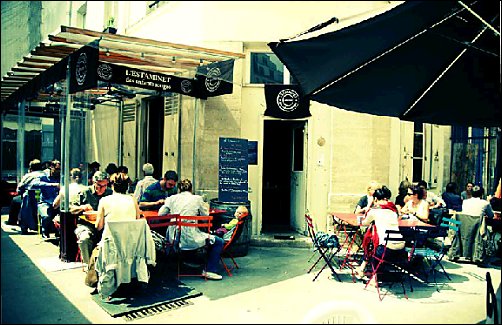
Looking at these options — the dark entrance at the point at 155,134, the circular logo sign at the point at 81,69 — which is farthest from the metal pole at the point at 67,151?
the dark entrance at the point at 155,134

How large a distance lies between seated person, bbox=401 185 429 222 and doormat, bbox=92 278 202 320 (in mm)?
3935

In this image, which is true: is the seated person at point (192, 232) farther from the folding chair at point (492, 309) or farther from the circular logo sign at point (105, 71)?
the folding chair at point (492, 309)

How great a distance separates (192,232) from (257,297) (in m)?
1.31

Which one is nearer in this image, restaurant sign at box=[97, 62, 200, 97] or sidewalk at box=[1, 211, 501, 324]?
sidewalk at box=[1, 211, 501, 324]

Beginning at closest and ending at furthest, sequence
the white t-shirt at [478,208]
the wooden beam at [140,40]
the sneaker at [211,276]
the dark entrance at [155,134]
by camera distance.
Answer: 1. the wooden beam at [140,40]
2. the sneaker at [211,276]
3. the white t-shirt at [478,208]
4. the dark entrance at [155,134]

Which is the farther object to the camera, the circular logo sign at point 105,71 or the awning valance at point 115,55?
the circular logo sign at point 105,71

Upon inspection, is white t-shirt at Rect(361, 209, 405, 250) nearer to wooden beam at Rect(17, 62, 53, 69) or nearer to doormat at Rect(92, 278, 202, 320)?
doormat at Rect(92, 278, 202, 320)

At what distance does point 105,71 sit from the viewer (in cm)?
752

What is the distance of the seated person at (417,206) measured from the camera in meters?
7.56

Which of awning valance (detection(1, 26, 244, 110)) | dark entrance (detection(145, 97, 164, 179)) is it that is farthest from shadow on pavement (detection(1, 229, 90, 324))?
dark entrance (detection(145, 97, 164, 179))

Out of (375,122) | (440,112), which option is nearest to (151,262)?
(440,112)

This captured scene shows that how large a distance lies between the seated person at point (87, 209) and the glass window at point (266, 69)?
3836 mm

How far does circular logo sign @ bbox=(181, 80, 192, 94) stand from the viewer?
8.98 meters

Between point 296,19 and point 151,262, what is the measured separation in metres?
3.31
